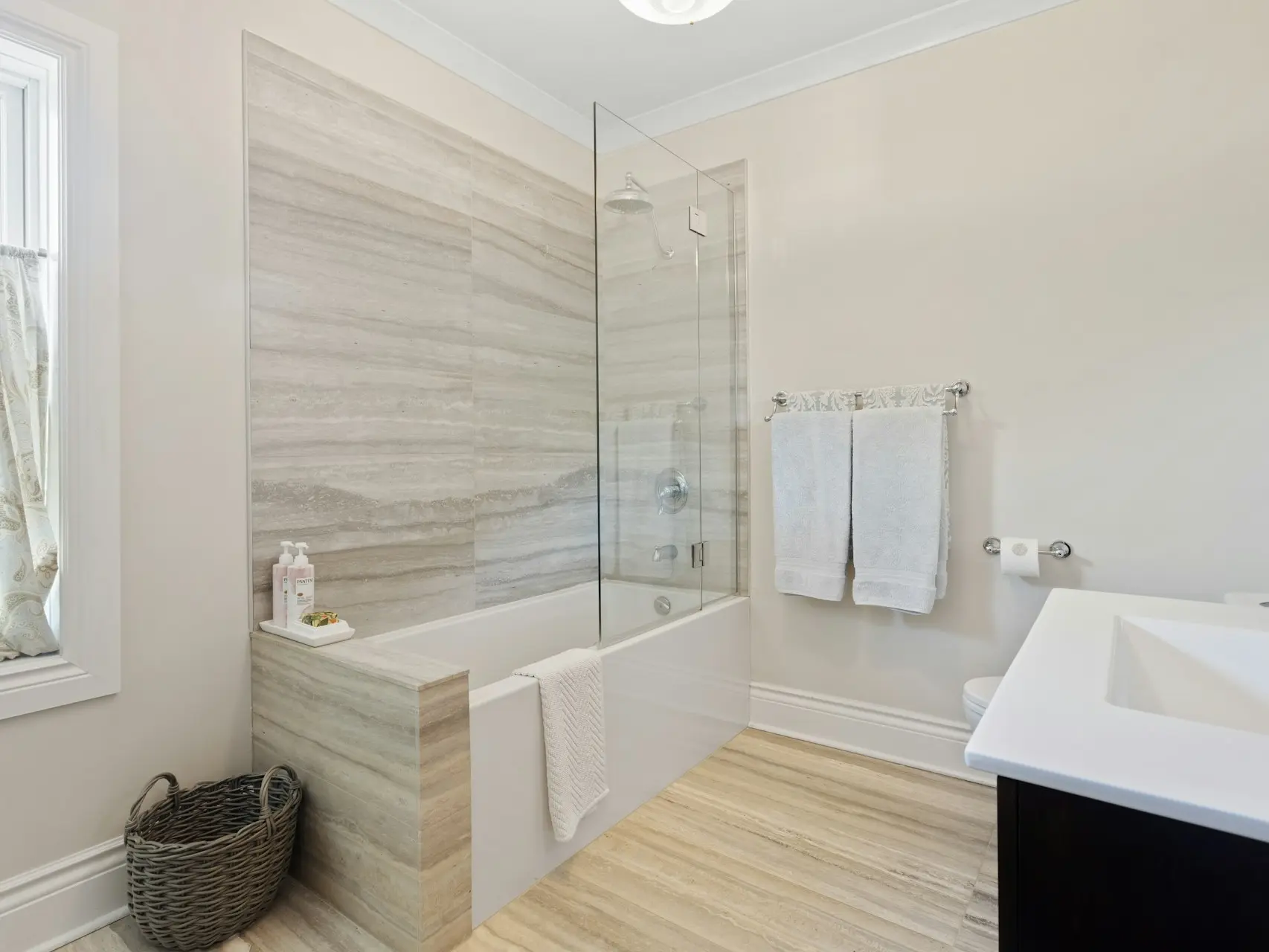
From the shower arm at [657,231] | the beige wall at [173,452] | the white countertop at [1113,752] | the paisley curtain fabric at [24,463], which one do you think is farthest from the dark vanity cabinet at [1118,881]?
the shower arm at [657,231]

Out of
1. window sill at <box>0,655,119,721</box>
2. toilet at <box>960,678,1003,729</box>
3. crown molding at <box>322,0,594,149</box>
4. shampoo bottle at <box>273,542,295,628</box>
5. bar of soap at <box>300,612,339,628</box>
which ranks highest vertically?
crown molding at <box>322,0,594,149</box>

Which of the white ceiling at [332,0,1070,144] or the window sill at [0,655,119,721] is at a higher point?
the white ceiling at [332,0,1070,144]

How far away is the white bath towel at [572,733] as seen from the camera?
1717mm

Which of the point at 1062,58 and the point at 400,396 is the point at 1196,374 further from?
the point at 400,396

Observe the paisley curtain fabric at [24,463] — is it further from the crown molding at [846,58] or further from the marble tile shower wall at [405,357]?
the crown molding at [846,58]

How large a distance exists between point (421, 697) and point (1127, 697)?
1.29 meters

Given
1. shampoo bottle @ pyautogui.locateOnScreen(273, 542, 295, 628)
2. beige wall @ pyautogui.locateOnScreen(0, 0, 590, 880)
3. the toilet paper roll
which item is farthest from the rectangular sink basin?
beige wall @ pyautogui.locateOnScreen(0, 0, 590, 880)

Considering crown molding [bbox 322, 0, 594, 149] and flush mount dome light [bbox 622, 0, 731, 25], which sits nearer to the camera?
flush mount dome light [bbox 622, 0, 731, 25]

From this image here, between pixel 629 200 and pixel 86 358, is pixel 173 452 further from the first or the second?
pixel 629 200

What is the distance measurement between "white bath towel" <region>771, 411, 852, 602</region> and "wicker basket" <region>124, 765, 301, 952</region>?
1726 millimetres

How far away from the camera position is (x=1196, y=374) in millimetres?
1894

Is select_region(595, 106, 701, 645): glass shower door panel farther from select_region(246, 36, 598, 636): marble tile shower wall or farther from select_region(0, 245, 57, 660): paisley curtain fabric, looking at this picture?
select_region(0, 245, 57, 660): paisley curtain fabric

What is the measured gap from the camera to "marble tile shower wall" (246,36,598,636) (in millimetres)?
1910

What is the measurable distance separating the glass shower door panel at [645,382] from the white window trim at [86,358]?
1252mm
